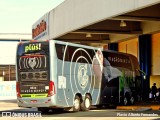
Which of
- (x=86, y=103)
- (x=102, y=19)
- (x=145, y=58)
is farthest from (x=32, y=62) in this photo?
(x=145, y=58)

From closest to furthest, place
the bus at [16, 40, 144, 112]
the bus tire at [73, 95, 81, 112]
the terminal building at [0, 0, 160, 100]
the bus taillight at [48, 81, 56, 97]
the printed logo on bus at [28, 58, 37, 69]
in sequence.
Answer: the bus taillight at [48, 81, 56, 97] → the bus at [16, 40, 144, 112] → the printed logo on bus at [28, 58, 37, 69] → the bus tire at [73, 95, 81, 112] → the terminal building at [0, 0, 160, 100]

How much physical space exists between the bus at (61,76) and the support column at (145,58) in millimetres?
6057

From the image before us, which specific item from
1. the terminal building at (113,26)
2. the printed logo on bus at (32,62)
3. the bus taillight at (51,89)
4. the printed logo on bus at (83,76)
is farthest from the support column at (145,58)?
the printed logo on bus at (32,62)

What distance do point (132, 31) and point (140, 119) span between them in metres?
14.3

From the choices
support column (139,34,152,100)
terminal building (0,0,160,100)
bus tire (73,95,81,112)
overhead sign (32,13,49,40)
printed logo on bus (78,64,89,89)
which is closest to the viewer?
bus tire (73,95,81,112)

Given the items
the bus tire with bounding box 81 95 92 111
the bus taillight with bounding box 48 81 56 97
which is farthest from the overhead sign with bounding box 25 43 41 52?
the bus tire with bounding box 81 95 92 111

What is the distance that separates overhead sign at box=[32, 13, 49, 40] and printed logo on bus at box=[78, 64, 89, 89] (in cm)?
1150

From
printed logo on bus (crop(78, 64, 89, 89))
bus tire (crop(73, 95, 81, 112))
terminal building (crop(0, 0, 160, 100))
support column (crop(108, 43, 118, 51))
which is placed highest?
terminal building (crop(0, 0, 160, 100))

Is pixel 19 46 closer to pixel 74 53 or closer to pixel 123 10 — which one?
pixel 74 53

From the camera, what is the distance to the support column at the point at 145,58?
31.2 meters

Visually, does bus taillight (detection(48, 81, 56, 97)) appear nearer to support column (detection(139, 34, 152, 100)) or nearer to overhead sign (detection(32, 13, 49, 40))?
support column (detection(139, 34, 152, 100))

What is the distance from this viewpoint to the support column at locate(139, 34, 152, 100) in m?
31.2

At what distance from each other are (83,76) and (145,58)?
32.7ft

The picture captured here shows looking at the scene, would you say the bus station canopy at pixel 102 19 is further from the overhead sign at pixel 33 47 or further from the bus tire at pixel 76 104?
the bus tire at pixel 76 104
